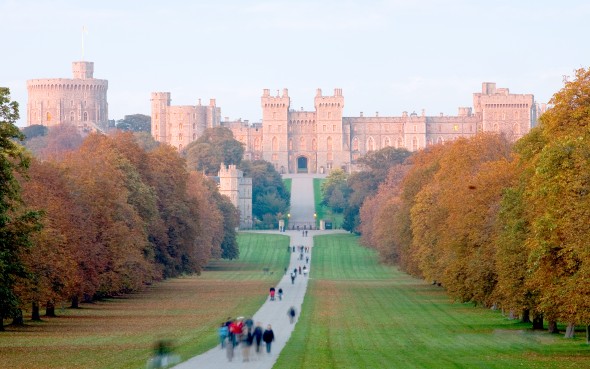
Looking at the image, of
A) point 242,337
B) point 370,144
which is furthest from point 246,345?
→ point 370,144

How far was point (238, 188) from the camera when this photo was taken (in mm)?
139625

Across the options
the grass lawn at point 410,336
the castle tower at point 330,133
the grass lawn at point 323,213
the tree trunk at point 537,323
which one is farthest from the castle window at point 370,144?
the tree trunk at point 537,323

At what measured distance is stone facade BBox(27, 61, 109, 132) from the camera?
196 metres

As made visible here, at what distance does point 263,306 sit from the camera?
49.4 metres

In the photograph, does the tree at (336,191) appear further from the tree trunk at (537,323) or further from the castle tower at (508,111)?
the tree trunk at (537,323)

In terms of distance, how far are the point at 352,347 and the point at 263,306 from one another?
16948mm

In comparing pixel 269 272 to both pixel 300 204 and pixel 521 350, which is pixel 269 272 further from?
pixel 300 204

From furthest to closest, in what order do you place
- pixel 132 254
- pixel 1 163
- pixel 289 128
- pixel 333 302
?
1. pixel 289 128
2. pixel 333 302
3. pixel 132 254
4. pixel 1 163

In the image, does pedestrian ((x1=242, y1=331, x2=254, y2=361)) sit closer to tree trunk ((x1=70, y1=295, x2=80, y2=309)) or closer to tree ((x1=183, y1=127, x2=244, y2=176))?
tree trunk ((x1=70, y1=295, x2=80, y2=309))

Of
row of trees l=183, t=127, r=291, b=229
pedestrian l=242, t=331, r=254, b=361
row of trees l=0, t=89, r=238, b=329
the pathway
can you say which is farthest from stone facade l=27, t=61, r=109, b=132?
pedestrian l=242, t=331, r=254, b=361

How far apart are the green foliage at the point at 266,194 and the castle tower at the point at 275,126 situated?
32.0 meters

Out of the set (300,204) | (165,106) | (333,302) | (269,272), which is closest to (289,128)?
(165,106)

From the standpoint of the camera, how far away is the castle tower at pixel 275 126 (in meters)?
185

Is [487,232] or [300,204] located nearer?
[487,232]
